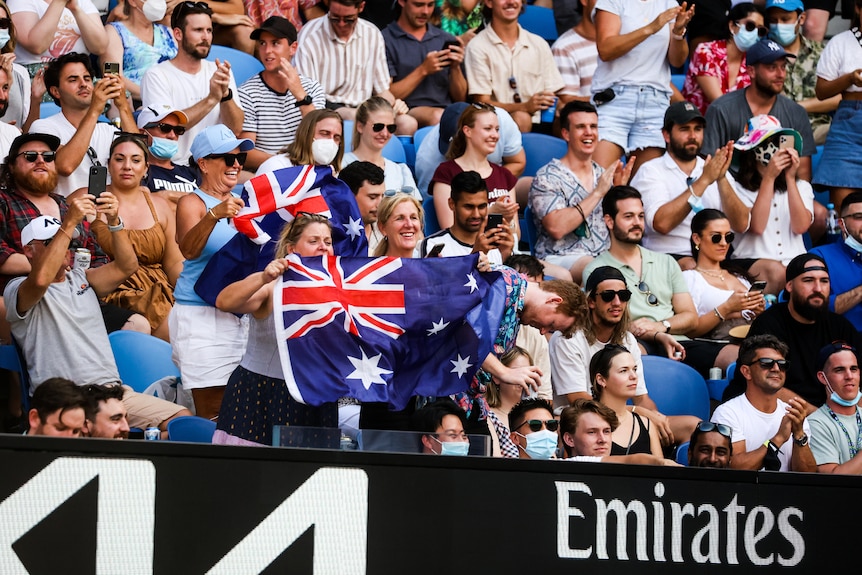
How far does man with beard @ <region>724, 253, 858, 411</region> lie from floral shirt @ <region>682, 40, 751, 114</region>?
2558 mm

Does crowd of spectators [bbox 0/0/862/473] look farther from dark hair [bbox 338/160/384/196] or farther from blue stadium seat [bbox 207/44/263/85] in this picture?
blue stadium seat [bbox 207/44/263/85]

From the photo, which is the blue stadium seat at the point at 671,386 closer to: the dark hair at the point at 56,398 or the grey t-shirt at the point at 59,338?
the grey t-shirt at the point at 59,338

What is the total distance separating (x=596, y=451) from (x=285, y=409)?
54.6 inches

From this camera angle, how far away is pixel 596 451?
593 centimetres

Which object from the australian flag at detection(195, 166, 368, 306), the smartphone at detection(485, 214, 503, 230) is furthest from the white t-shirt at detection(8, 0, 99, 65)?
the smartphone at detection(485, 214, 503, 230)

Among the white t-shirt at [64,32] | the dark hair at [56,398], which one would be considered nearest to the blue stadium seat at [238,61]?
the white t-shirt at [64,32]

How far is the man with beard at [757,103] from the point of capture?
30.5 feet

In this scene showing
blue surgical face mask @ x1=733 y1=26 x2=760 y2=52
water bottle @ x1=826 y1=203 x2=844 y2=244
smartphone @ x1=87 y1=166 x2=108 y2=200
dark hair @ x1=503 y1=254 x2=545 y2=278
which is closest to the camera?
smartphone @ x1=87 y1=166 x2=108 y2=200

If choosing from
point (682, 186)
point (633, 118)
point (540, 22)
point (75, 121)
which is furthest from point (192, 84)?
point (540, 22)

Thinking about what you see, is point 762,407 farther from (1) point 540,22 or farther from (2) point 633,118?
(1) point 540,22

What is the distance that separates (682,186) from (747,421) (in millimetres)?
2361

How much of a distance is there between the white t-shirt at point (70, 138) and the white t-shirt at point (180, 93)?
1.41 feet

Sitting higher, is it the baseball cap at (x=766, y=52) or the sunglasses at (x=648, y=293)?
the baseball cap at (x=766, y=52)

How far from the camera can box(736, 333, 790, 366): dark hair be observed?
7133 millimetres
